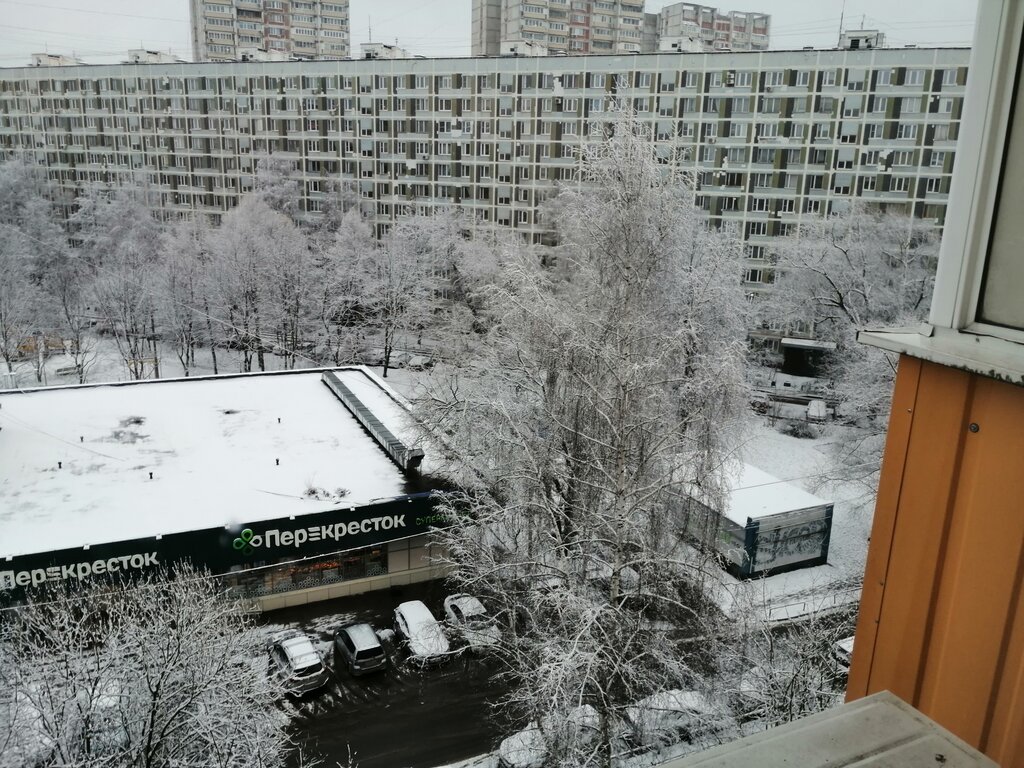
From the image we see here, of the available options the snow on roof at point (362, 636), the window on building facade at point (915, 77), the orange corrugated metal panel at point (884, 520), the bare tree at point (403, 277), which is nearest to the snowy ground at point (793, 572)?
the snow on roof at point (362, 636)

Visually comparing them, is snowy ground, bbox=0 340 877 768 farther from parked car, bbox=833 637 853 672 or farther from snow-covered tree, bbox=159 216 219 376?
snow-covered tree, bbox=159 216 219 376

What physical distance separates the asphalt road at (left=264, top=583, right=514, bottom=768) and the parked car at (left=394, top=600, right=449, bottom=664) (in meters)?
0.33

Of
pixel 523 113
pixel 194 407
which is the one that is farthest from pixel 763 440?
pixel 523 113

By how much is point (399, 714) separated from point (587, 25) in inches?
2921

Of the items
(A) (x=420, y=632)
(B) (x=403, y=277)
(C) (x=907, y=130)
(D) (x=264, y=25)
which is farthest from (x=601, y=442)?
(D) (x=264, y=25)

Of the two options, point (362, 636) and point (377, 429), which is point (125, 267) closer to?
point (377, 429)

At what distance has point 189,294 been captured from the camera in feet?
129

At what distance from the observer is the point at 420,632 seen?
18156 mm

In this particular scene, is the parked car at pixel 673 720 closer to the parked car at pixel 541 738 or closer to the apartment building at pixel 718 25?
the parked car at pixel 541 738

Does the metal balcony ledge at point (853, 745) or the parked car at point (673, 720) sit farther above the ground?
the metal balcony ledge at point (853, 745)

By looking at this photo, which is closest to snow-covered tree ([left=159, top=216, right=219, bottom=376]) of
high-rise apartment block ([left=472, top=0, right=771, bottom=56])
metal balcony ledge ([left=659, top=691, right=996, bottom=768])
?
high-rise apartment block ([left=472, top=0, right=771, bottom=56])

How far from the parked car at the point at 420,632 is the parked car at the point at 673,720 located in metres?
5.56

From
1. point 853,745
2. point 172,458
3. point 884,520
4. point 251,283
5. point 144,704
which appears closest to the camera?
point 853,745

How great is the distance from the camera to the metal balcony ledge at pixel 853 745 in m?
2.25
